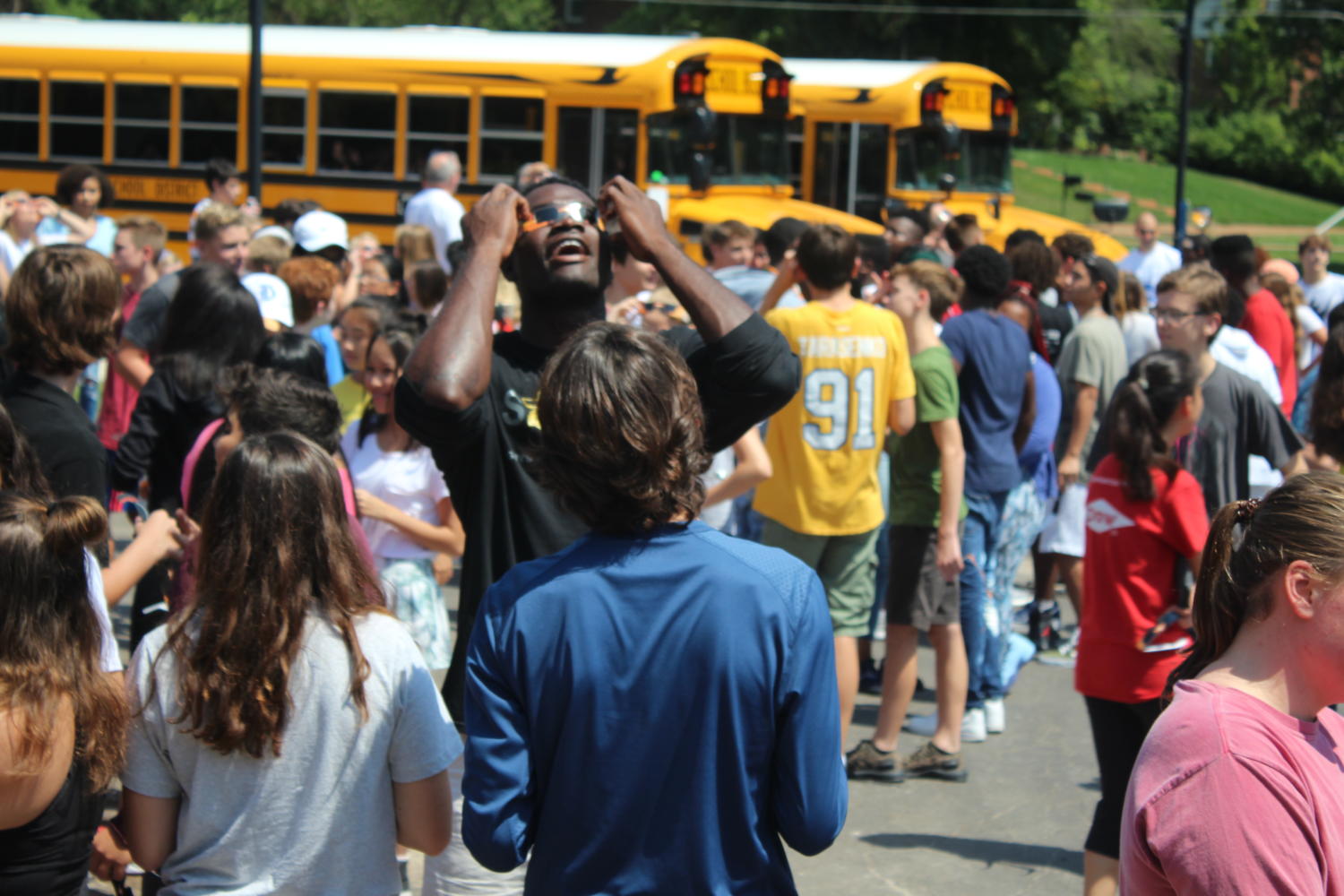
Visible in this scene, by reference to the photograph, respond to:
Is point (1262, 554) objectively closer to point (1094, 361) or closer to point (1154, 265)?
point (1094, 361)

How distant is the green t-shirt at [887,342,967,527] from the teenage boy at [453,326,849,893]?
3562 millimetres

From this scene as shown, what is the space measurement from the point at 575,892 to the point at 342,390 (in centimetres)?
381

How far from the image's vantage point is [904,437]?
18.9 feet

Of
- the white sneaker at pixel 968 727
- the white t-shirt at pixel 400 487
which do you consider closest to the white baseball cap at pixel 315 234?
the white t-shirt at pixel 400 487

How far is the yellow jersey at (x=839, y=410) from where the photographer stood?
18.1 feet

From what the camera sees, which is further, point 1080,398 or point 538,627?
point 1080,398

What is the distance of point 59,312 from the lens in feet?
13.4

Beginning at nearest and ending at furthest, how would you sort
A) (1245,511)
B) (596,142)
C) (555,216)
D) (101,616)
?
(1245,511) → (101,616) → (555,216) → (596,142)

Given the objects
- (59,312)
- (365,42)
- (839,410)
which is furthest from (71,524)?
(365,42)

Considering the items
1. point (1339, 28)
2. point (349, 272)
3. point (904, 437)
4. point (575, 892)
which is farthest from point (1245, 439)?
point (1339, 28)

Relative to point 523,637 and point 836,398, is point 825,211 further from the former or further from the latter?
point 523,637

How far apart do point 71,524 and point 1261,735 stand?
1.98 meters

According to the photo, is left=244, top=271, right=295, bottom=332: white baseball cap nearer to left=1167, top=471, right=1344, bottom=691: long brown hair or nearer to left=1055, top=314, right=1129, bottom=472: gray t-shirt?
left=1055, top=314, right=1129, bottom=472: gray t-shirt

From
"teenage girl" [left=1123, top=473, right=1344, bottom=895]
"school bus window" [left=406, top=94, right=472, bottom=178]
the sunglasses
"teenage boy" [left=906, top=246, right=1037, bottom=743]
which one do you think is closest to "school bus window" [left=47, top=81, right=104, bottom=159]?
"school bus window" [left=406, top=94, right=472, bottom=178]
